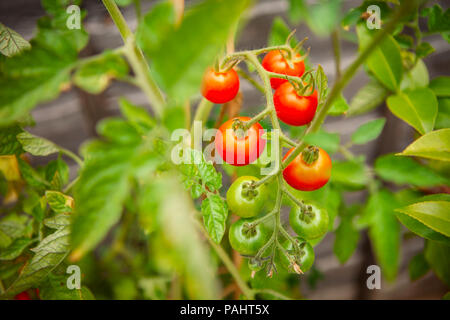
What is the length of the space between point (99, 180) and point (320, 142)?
0.71 ft

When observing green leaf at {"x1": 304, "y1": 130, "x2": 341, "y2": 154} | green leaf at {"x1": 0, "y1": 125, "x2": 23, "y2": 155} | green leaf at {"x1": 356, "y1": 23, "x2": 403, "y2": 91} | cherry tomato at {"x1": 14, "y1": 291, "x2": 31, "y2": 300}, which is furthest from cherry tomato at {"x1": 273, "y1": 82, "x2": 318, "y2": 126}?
cherry tomato at {"x1": 14, "y1": 291, "x2": 31, "y2": 300}

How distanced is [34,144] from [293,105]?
0.45m

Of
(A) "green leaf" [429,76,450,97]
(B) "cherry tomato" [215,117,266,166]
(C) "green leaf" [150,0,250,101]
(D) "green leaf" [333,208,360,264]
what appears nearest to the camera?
(C) "green leaf" [150,0,250,101]

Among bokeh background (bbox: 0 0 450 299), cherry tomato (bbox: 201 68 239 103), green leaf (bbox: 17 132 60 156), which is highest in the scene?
bokeh background (bbox: 0 0 450 299)

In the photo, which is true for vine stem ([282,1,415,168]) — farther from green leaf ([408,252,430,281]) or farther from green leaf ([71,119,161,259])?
green leaf ([408,252,430,281])

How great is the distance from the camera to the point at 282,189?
0.40m

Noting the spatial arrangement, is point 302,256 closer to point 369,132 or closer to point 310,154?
point 310,154

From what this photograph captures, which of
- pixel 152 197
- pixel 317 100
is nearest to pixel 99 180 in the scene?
pixel 152 197

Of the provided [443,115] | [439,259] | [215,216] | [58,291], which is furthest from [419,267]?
[58,291]

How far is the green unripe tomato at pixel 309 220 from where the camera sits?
432 millimetres

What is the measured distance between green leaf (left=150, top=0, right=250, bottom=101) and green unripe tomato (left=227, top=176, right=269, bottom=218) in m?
0.22

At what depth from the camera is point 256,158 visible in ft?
1.43

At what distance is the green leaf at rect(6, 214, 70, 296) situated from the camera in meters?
0.46

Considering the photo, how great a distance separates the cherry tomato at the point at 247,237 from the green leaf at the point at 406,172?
0.30m
